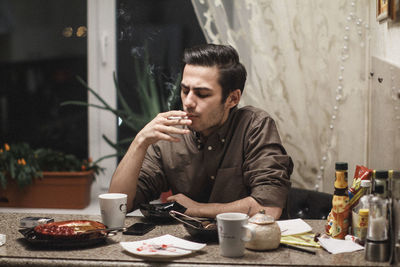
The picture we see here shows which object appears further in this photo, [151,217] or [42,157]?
[42,157]

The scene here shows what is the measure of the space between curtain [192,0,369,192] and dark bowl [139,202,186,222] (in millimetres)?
1067

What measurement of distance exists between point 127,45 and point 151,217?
1641 mm

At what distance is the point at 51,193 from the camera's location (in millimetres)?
2984

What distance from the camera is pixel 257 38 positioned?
2756 mm

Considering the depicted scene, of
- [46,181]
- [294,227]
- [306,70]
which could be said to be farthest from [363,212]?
[46,181]

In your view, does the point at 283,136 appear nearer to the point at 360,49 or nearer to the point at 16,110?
the point at 360,49

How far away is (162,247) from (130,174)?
681 millimetres

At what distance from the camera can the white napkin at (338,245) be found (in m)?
1.39

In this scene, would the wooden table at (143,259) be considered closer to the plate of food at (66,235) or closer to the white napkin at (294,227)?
the plate of food at (66,235)

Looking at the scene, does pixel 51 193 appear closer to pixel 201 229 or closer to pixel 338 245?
pixel 201 229

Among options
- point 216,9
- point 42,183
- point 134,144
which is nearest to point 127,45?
point 216,9

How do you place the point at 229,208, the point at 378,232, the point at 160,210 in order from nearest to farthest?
the point at 378,232
the point at 160,210
the point at 229,208

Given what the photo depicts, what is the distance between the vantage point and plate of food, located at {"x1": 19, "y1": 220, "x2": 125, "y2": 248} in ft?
4.65

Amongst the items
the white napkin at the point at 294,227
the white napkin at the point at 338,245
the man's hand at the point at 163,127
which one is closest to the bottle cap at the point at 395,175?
the white napkin at the point at 338,245
